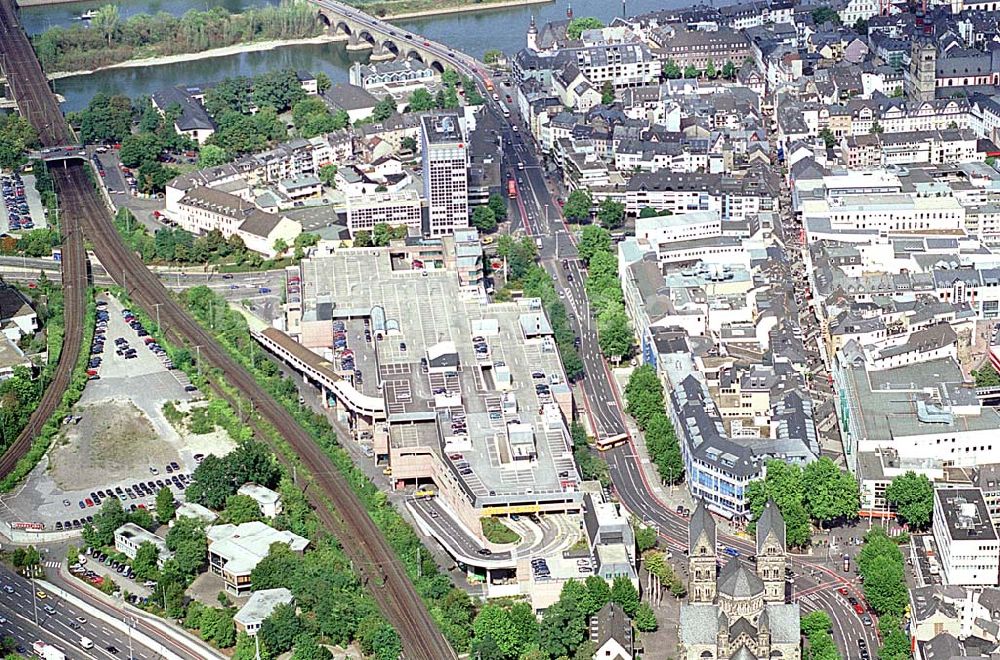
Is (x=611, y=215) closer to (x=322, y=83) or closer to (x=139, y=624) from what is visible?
(x=322, y=83)

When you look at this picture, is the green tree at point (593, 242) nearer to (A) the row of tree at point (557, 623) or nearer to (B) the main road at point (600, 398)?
(B) the main road at point (600, 398)

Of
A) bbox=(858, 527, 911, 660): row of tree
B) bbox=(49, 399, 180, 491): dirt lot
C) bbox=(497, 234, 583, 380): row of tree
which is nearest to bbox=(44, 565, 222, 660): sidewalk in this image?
bbox=(49, 399, 180, 491): dirt lot

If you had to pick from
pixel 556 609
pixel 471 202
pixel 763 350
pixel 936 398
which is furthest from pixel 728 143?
pixel 556 609

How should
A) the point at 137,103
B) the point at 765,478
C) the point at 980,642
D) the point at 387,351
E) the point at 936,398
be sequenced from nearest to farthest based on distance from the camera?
the point at 980,642
the point at 765,478
the point at 936,398
the point at 387,351
the point at 137,103

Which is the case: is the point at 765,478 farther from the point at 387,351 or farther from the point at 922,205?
the point at 922,205

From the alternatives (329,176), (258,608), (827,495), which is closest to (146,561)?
(258,608)

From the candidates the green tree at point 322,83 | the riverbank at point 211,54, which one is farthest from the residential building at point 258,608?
the riverbank at point 211,54

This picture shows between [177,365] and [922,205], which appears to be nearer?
[177,365]

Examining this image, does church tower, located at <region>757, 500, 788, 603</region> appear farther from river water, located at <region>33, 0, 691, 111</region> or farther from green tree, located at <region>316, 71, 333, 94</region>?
river water, located at <region>33, 0, 691, 111</region>
